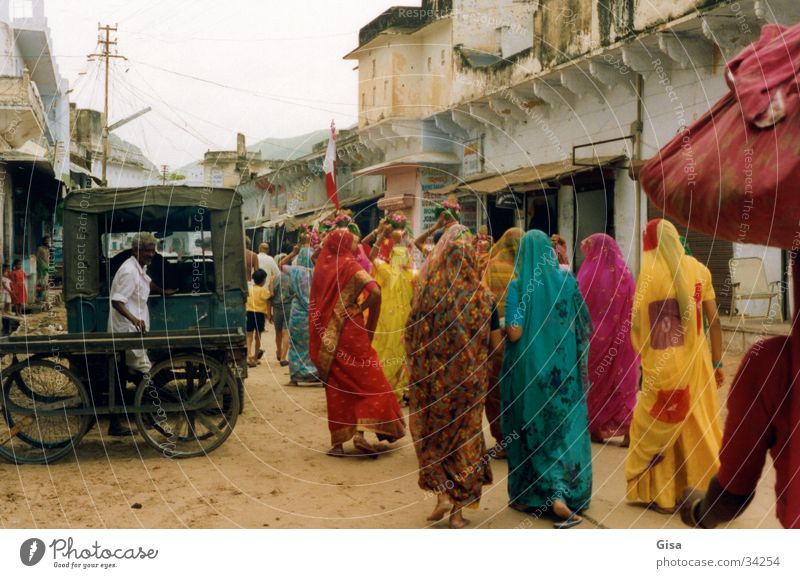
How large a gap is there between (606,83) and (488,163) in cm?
221

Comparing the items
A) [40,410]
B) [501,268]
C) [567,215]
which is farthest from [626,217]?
[40,410]

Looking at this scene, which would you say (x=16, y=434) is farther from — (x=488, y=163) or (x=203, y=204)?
(x=488, y=163)

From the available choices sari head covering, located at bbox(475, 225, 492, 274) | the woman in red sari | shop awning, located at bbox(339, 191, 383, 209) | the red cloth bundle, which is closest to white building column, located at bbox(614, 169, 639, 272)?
sari head covering, located at bbox(475, 225, 492, 274)

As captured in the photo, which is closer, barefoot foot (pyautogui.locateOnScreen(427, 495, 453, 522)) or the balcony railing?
barefoot foot (pyautogui.locateOnScreen(427, 495, 453, 522))

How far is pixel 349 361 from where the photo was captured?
650 centimetres

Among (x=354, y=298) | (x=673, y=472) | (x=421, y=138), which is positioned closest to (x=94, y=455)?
(x=354, y=298)

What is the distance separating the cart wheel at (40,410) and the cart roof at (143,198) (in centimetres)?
200

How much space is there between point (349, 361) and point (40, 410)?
88.6 inches

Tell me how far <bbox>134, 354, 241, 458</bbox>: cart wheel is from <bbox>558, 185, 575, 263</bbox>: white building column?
6.61 meters

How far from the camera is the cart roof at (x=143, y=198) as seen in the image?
7.80 metres

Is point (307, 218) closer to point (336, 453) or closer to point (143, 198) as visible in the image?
point (143, 198)

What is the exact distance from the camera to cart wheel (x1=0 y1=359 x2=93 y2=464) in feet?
20.1

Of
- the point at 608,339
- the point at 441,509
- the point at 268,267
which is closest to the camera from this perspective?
the point at 441,509

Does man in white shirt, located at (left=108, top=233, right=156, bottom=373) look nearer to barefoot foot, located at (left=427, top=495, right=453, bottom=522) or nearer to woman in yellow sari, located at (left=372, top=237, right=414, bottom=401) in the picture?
barefoot foot, located at (left=427, top=495, right=453, bottom=522)
